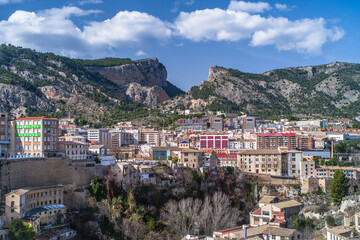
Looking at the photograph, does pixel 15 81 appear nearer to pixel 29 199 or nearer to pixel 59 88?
pixel 59 88

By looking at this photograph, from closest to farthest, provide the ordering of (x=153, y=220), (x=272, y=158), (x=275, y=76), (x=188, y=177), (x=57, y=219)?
(x=57, y=219) → (x=153, y=220) → (x=188, y=177) → (x=272, y=158) → (x=275, y=76)

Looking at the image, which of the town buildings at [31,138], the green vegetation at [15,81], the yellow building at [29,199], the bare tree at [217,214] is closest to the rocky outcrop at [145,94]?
the green vegetation at [15,81]

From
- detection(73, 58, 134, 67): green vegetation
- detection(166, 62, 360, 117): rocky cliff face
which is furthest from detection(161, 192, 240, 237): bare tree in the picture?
detection(73, 58, 134, 67): green vegetation

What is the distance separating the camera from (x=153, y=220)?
49.7 metres

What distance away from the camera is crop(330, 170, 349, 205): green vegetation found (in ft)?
195

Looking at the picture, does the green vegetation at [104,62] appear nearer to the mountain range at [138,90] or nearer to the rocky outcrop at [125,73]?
the mountain range at [138,90]

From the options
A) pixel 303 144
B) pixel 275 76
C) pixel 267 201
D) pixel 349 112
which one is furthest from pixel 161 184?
pixel 275 76

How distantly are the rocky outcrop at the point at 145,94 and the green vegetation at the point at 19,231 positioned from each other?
134 m

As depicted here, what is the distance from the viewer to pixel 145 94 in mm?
176625

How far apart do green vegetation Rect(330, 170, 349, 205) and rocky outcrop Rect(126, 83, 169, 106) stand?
11615cm

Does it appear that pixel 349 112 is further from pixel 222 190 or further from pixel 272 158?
pixel 222 190

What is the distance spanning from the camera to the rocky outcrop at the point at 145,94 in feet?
568

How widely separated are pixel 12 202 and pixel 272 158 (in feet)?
143

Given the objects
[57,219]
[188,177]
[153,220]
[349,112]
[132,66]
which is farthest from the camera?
[132,66]
